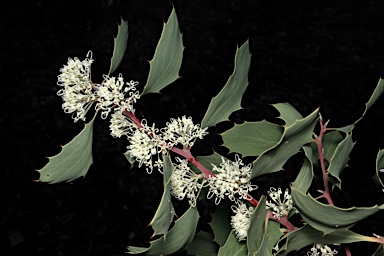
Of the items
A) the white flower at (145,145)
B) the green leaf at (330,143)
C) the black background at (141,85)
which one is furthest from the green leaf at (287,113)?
the black background at (141,85)

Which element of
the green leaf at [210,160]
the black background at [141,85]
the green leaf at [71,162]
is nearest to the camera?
the green leaf at [71,162]

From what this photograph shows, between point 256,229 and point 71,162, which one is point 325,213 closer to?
point 256,229

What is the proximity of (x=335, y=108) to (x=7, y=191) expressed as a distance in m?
2.43

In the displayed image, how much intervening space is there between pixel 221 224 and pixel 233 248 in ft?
0.38

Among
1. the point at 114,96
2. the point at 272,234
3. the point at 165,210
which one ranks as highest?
the point at 114,96

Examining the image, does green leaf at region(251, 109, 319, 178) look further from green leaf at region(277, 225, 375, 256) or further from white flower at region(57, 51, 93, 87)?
white flower at region(57, 51, 93, 87)

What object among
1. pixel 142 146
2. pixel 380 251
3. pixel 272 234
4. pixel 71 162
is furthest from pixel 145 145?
pixel 380 251

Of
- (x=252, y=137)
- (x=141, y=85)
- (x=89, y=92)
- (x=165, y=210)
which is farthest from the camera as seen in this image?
(x=141, y=85)

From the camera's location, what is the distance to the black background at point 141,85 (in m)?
3.02

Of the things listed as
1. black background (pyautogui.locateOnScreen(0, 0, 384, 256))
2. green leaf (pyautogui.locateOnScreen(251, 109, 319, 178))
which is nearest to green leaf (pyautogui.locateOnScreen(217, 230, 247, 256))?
green leaf (pyautogui.locateOnScreen(251, 109, 319, 178))

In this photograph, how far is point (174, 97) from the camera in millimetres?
3916

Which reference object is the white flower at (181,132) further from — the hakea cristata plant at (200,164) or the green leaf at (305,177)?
the green leaf at (305,177)

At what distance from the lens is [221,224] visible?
813 mm

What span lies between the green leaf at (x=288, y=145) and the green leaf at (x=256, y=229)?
0.17ft
